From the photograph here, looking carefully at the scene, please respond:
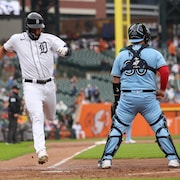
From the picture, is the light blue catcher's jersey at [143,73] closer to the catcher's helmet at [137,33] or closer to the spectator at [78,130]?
the catcher's helmet at [137,33]

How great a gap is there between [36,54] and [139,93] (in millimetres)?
1654

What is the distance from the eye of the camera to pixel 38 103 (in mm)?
10477

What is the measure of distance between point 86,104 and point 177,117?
12.4ft

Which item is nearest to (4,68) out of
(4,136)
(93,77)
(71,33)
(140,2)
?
(93,77)

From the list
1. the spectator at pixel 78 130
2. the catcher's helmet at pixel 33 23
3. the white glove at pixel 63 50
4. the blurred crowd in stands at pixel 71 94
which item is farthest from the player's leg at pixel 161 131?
the spectator at pixel 78 130

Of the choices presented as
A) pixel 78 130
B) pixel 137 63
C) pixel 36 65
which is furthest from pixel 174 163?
pixel 78 130

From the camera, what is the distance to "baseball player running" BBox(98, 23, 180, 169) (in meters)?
9.96

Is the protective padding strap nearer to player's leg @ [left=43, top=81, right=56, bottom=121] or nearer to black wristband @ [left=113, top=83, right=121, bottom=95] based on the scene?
black wristband @ [left=113, top=83, right=121, bottom=95]

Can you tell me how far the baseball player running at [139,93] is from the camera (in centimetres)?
996

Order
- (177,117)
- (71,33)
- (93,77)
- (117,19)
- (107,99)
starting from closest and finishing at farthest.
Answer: (117,19) → (177,117) → (107,99) → (93,77) → (71,33)

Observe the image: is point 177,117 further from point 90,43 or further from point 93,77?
point 90,43

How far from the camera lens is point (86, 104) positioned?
28484 mm

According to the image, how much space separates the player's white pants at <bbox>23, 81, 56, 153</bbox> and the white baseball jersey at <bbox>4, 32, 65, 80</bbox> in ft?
0.50

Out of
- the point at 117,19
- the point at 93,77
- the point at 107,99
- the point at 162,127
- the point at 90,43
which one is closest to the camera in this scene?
the point at 162,127
